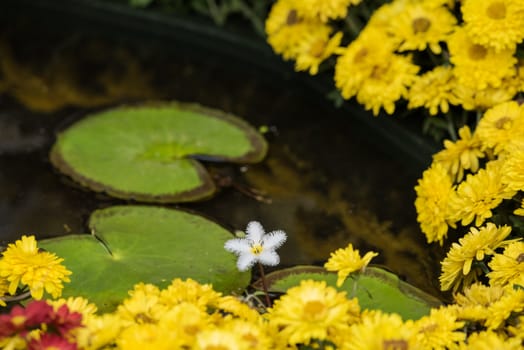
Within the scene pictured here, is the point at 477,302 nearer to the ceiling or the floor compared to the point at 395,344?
nearer to the floor

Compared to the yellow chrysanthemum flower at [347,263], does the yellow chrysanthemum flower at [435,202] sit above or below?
below

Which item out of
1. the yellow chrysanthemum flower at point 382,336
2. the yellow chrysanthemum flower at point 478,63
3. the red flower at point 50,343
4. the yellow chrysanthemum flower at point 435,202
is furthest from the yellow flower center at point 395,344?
the yellow chrysanthemum flower at point 478,63

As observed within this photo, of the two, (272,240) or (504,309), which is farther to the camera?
(272,240)

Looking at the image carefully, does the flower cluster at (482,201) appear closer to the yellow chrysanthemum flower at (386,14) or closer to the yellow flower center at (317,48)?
the yellow chrysanthemum flower at (386,14)

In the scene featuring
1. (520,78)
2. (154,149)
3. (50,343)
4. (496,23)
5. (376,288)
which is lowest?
(154,149)

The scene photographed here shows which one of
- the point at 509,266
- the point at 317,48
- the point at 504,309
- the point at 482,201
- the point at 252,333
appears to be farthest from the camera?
the point at 317,48

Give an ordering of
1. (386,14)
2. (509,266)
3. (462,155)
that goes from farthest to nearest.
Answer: (386,14), (462,155), (509,266)

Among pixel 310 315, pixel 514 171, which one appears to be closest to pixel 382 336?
pixel 310 315

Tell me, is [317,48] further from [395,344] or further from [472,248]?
[395,344]
